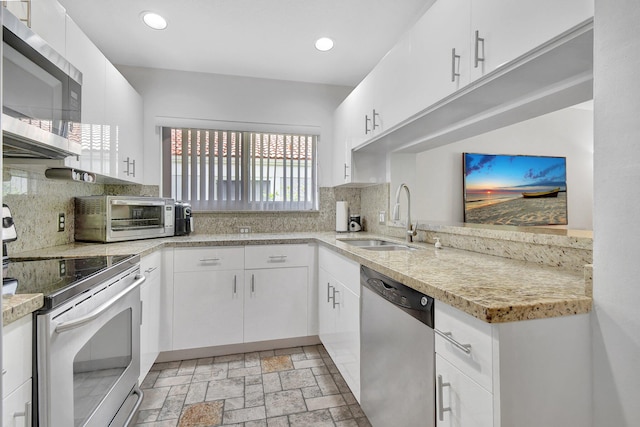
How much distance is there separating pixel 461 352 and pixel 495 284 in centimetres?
25

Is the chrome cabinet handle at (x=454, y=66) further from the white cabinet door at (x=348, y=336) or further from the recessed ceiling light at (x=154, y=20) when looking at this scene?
the recessed ceiling light at (x=154, y=20)

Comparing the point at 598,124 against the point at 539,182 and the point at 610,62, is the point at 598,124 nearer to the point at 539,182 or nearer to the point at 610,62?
the point at 610,62

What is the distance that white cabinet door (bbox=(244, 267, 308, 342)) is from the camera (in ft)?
8.17

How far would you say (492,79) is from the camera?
123cm

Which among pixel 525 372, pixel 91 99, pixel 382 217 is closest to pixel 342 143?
pixel 382 217

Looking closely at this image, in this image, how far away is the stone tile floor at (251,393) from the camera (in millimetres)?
1715

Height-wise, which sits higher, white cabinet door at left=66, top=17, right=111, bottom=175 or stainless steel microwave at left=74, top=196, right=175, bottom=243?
white cabinet door at left=66, top=17, right=111, bottom=175

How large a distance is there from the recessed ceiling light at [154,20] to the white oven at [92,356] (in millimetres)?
1666

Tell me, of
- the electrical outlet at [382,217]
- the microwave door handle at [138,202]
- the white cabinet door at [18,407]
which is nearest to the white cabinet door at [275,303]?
the electrical outlet at [382,217]

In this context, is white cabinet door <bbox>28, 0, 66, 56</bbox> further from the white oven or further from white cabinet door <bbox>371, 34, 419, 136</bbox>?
white cabinet door <bbox>371, 34, 419, 136</bbox>

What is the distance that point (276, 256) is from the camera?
2.55m

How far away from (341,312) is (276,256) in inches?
31.1

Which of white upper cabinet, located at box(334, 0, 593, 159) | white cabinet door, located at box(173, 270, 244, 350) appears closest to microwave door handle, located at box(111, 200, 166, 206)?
white cabinet door, located at box(173, 270, 244, 350)

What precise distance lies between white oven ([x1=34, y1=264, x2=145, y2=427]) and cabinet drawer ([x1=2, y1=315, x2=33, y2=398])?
0.09 ft
